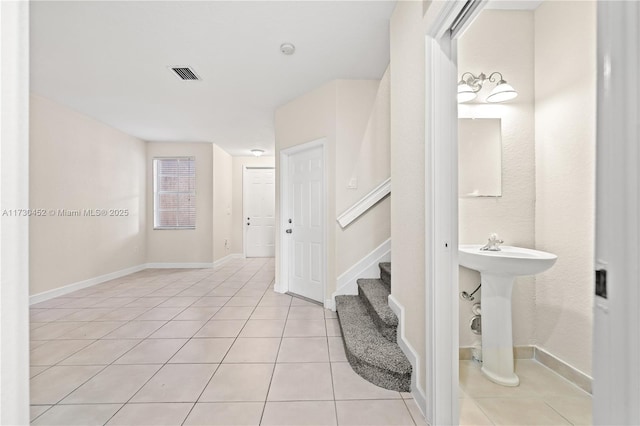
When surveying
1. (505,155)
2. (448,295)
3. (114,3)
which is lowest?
(448,295)

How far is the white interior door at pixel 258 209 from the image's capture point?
23.2ft

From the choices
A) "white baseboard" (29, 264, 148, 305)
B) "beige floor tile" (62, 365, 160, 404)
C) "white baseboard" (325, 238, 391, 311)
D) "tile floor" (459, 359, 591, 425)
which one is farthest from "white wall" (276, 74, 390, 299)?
"white baseboard" (29, 264, 148, 305)

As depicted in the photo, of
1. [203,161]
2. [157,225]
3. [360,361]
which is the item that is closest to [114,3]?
[360,361]

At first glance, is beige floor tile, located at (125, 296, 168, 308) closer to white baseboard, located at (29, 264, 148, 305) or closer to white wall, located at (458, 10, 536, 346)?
white baseboard, located at (29, 264, 148, 305)

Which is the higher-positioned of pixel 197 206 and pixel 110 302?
pixel 197 206

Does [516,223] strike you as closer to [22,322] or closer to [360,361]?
[360,361]

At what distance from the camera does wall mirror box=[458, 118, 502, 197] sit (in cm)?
200

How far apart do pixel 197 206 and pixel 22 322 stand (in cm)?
581

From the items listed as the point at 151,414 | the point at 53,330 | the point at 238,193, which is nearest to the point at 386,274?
the point at 151,414

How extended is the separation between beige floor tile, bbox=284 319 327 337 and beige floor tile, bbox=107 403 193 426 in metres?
1.05

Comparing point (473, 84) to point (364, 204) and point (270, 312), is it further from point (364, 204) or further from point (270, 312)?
point (270, 312)

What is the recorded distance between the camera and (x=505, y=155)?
198 cm

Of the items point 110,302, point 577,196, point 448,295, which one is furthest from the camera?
point 110,302

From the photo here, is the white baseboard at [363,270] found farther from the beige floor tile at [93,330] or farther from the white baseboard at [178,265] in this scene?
the white baseboard at [178,265]
